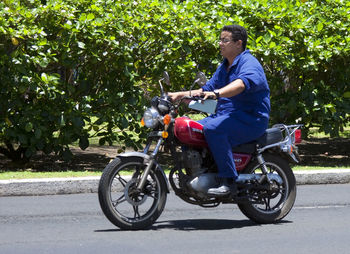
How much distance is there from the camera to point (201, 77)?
677cm

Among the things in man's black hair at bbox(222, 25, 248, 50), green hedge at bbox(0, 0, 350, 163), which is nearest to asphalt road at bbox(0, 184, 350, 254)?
man's black hair at bbox(222, 25, 248, 50)

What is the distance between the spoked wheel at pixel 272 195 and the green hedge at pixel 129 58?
3.78 meters

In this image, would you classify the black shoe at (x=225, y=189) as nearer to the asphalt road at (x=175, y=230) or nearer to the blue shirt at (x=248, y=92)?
the asphalt road at (x=175, y=230)

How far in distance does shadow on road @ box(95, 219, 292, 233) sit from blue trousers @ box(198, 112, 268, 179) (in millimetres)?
505

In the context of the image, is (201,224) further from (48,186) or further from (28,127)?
(28,127)

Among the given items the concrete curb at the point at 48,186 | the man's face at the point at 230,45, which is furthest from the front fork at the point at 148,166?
the concrete curb at the point at 48,186

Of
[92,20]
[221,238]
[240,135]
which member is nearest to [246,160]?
[240,135]

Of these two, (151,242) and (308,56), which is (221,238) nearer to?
(151,242)

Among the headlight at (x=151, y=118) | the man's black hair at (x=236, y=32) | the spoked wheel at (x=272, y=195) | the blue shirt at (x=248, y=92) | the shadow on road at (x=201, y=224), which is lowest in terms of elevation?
the shadow on road at (x=201, y=224)

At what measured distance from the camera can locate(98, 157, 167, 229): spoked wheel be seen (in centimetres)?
678

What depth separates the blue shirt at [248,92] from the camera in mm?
6996

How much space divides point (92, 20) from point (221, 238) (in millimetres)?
4724

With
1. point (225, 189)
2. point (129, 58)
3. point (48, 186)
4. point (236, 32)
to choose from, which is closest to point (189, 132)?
point (225, 189)

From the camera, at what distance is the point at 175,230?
7.09m
